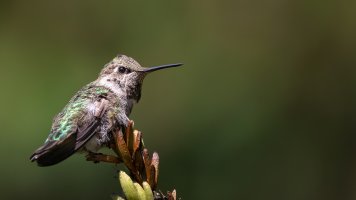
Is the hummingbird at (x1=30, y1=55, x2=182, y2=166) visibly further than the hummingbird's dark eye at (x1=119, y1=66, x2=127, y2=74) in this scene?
No

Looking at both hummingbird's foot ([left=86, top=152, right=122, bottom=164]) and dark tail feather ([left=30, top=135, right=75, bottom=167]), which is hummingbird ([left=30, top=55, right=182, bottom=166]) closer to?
dark tail feather ([left=30, top=135, right=75, bottom=167])

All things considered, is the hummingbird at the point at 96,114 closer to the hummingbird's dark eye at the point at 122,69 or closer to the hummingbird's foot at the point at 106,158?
the hummingbird's dark eye at the point at 122,69

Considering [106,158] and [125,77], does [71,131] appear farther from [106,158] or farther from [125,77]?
[106,158]

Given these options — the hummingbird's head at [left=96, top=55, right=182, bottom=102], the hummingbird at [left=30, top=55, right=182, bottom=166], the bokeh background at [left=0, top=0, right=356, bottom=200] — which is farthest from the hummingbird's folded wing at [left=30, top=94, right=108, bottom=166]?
the bokeh background at [left=0, top=0, right=356, bottom=200]

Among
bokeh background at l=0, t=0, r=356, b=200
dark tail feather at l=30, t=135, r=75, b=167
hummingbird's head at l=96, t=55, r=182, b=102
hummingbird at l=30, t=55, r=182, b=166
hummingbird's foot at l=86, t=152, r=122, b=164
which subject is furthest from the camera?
bokeh background at l=0, t=0, r=356, b=200


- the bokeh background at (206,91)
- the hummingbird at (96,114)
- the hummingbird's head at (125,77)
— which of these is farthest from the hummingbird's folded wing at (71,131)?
the bokeh background at (206,91)

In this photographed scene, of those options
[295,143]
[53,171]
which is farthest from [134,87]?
[295,143]
